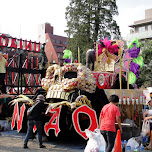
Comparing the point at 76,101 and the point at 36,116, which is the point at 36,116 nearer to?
the point at 36,116

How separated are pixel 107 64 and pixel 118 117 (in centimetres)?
567

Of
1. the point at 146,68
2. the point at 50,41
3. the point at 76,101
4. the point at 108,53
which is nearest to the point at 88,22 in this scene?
the point at 146,68

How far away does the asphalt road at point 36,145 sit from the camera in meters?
6.29

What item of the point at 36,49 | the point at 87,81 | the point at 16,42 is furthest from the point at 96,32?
the point at 87,81

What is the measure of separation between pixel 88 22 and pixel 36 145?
18980 millimetres

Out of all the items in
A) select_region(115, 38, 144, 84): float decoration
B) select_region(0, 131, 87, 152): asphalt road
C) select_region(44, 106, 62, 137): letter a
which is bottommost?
select_region(0, 131, 87, 152): asphalt road

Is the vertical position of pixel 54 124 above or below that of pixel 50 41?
below

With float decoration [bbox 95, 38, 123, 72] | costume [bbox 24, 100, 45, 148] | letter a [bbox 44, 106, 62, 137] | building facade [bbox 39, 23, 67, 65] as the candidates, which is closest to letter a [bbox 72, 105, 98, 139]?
letter a [bbox 44, 106, 62, 137]

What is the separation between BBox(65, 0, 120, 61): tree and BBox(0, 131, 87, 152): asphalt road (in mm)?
16514

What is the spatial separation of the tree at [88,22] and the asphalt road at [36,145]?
16514 mm

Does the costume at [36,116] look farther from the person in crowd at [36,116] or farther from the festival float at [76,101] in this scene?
the festival float at [76,101]

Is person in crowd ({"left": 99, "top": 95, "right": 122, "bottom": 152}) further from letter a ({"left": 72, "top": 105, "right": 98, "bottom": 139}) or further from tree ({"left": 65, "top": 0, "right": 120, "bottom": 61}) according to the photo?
tree ({"left": 65, "top": 0, "right": 120, "bottom": 61})

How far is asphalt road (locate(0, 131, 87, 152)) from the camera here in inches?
248

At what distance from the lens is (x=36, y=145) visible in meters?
6.77
